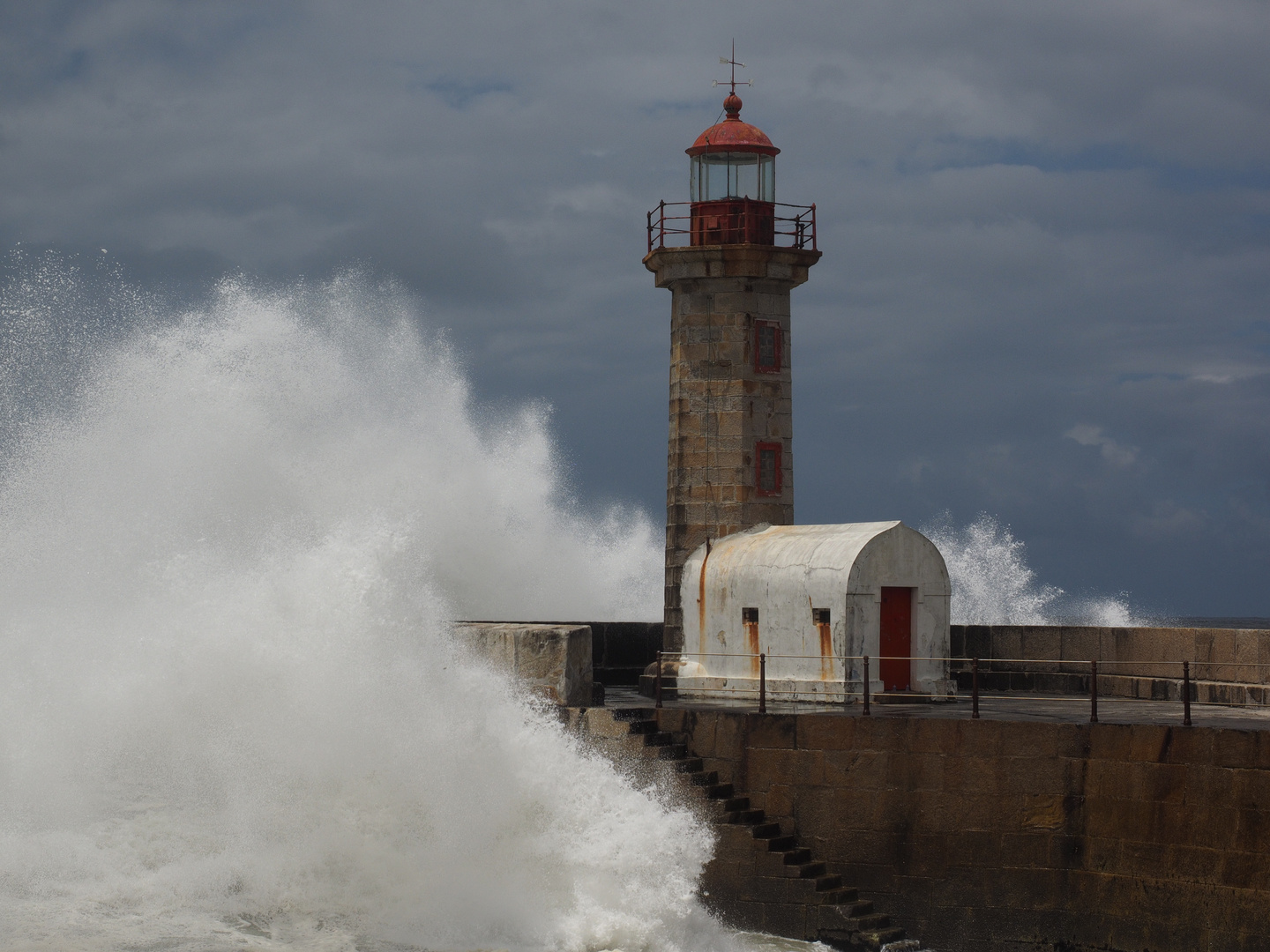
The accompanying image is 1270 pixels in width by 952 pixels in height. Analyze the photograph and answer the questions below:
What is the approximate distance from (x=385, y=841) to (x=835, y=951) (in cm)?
366

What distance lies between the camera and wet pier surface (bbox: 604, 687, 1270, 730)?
11805mm

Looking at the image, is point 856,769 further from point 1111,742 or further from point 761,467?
point 761,467

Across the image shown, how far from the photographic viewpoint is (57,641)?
43.0 ft

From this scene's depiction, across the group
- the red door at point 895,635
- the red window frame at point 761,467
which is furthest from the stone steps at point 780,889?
the red window frame at point 761,467

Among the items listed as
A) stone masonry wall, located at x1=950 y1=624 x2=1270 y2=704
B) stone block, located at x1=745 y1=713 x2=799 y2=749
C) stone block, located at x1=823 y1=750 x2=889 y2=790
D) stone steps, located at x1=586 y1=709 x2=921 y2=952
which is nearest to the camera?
stone steps, located at x1=586 y1=709 x2=921 y2=952

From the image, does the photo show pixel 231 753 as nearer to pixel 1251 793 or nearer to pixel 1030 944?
pixel 1030 944

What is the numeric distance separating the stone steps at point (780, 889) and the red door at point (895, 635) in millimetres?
2556

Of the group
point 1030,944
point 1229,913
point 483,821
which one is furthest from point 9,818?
point 1229,913

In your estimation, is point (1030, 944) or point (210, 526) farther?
point (210, 526)

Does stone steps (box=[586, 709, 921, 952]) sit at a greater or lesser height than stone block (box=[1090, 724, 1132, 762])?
lesser

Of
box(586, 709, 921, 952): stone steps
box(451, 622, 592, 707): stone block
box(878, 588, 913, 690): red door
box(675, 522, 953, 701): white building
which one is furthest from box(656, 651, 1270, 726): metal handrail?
box(586, 709, 921, 952): stone steps

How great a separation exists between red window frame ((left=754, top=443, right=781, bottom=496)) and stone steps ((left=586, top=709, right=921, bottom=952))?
165 inches

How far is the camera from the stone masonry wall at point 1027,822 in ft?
35.0

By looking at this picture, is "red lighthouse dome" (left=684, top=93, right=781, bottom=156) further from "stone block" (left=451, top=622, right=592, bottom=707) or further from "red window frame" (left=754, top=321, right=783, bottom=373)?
"stone block" (left=451, top=622, right=592, bottom=707)
